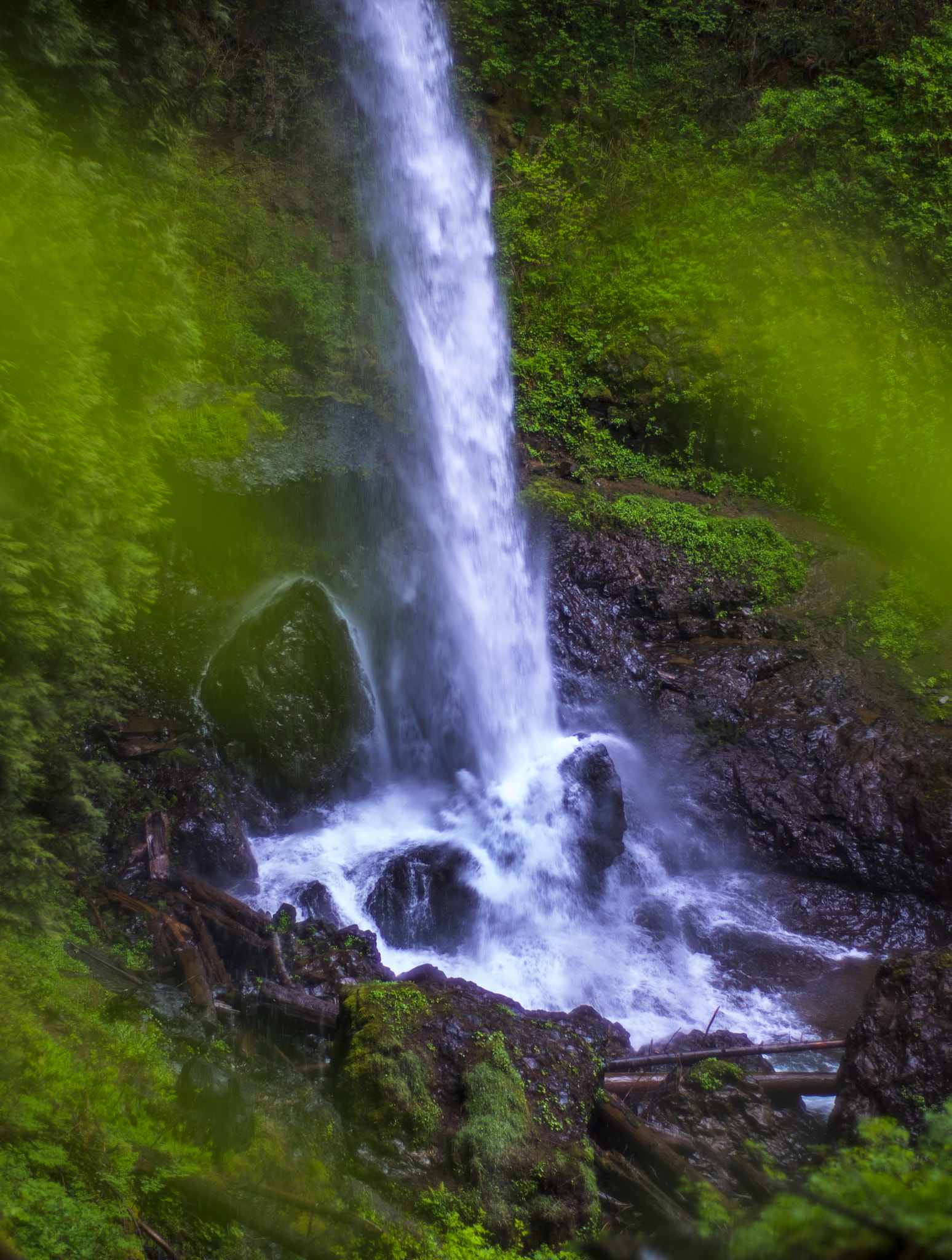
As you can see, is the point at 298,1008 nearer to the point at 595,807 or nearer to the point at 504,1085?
the point at 504,1085

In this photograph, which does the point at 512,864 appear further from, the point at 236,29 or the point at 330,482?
the point at 236,29

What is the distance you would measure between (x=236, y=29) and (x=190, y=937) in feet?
53.4

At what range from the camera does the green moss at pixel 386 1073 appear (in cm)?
317

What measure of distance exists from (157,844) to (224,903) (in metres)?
0.95

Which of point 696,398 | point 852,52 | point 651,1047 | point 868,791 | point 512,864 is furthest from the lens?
point 852,52

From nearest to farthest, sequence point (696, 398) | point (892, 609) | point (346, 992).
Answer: point (346, 992) → point (892, 609) → point (696, 398)

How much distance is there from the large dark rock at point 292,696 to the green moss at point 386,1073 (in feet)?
12.1

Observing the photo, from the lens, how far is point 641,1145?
351cm

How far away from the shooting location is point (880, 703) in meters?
8.27

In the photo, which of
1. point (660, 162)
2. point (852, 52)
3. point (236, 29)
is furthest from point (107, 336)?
point (852, 52)

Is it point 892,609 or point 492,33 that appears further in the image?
point 492,33

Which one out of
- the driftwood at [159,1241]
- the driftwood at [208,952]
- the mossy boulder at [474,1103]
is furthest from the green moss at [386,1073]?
the driftwood at [208,952]

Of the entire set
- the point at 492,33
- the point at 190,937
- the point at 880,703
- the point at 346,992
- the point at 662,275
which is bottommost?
the point at 190,937

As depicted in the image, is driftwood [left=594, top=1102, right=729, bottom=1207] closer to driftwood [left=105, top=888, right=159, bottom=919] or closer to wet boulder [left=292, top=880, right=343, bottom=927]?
wet boulder [left=292, top=880, right=343, bottom=927]
